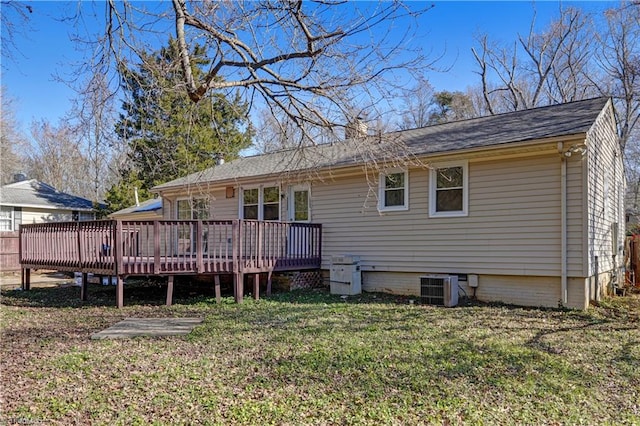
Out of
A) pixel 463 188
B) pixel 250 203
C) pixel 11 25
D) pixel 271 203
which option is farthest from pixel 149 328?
pixel 250 203

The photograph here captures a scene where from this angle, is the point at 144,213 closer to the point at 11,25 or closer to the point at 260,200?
the point at 260,200

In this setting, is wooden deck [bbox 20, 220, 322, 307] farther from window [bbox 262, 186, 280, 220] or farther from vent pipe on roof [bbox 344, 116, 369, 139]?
vent pipe on roof [bbox 344, 116, 369, 139]

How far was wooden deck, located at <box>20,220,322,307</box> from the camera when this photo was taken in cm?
836

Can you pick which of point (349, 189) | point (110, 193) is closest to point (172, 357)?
point (349, 189)

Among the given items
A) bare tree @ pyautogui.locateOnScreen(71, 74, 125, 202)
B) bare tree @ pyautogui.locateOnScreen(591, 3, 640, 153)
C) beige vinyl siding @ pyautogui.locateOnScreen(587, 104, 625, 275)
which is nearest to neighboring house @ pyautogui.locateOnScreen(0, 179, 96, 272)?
bare tree @ pyautogui.locateOnScreen(71, 74, 125, 202)

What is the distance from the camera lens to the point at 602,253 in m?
9.44

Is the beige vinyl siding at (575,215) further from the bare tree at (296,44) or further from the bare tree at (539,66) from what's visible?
the bare tree at (539,66)

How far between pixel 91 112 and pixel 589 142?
8049mm

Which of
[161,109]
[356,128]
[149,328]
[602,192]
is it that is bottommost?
[149,328]

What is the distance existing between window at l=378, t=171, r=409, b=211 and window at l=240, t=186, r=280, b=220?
3265 millimetres

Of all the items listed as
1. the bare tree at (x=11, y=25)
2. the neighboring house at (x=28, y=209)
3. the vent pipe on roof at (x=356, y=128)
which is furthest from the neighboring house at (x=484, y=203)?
the neighboring house at (x=28, y=209)

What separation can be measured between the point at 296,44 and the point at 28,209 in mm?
19612

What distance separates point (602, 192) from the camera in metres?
9.37

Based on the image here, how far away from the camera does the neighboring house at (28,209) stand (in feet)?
58.1
